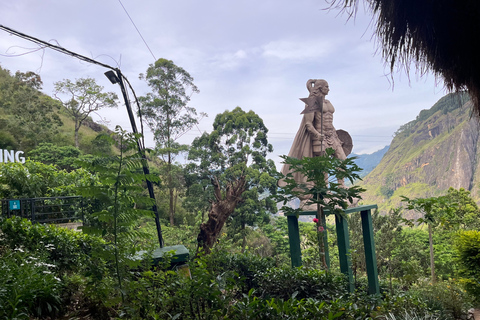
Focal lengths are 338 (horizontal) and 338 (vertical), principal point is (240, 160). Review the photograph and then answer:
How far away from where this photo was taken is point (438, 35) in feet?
3.67

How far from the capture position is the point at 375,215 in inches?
223

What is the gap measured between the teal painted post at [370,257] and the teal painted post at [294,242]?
77cm

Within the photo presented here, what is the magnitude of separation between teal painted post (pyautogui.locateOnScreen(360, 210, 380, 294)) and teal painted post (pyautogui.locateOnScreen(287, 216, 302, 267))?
0.77 m

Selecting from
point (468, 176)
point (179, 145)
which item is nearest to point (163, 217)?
point (179, 145)

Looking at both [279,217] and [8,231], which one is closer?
[8,231]

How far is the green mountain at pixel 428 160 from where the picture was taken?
30.7 metres

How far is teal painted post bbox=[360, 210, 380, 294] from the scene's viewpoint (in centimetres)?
351

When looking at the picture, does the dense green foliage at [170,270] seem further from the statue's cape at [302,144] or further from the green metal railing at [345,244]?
the statue's cape at [302,144]

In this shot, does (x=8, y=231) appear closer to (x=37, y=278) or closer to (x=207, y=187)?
(x=37, y=278)

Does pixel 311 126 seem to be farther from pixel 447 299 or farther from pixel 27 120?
pixel 27 120

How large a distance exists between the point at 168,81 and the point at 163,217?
227 inches

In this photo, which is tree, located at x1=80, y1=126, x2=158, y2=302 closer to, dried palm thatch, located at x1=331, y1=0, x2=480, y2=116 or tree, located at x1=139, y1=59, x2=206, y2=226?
dried palm thatch, located at x1=331, y1=0, x2=480, y2=116

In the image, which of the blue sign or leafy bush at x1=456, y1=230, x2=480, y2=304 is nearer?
leafy bush at x1=456, y1=230, x2=480, y2=304

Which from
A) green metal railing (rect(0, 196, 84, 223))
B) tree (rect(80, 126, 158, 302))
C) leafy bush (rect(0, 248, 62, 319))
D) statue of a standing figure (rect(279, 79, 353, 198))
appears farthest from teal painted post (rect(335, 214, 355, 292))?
green metal railing (rect(0, 196, 84, 223))
